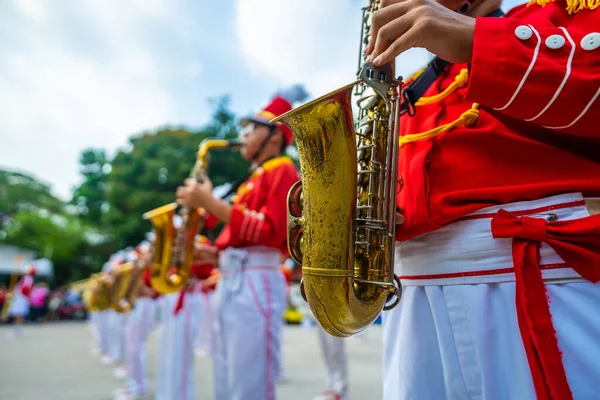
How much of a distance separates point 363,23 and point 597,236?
1130 mm

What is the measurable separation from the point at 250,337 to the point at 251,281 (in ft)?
1.38

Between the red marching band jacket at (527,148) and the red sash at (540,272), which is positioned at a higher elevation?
the red marching band jacket at (527,148)

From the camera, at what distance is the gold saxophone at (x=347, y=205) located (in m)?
1.41

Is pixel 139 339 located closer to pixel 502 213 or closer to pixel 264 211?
pixel 264 211

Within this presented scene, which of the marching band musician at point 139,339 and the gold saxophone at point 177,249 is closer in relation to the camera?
the gold saxophone at point 177,249

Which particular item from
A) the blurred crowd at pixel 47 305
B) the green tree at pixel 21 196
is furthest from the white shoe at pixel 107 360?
the green tree at pixel 21 196

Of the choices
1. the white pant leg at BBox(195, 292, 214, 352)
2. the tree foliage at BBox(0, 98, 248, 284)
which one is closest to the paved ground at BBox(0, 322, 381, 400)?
the white pant leg at BBox(195, 292, 214, 352)

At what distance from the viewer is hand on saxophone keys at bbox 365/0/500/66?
46.6 inches

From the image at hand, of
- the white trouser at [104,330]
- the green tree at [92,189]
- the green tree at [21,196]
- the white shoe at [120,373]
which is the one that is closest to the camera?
the white shoe at [120,373]

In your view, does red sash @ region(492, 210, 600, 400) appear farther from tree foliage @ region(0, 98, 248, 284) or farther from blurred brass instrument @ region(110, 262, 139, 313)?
tree foliage @ region(0, 98, 248, 284)

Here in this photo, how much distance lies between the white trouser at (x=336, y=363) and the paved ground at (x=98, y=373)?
0.36m

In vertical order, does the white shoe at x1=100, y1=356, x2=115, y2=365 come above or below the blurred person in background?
below

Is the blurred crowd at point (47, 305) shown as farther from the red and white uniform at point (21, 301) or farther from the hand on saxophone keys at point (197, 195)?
the hand on saxophone keys at point (197, 195)

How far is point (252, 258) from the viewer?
3.65 m
